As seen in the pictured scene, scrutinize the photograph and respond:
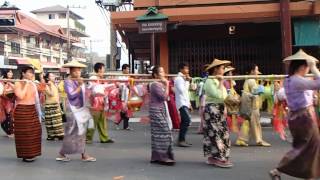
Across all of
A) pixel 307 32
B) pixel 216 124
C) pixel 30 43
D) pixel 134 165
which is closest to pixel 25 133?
pixel 134 165

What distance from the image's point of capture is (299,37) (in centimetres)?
1559

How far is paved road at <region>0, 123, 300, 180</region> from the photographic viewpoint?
6891 mm

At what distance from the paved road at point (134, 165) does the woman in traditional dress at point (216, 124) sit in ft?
0.69

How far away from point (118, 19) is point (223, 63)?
876 cm

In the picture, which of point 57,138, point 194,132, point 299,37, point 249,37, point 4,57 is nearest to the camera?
point 57,138

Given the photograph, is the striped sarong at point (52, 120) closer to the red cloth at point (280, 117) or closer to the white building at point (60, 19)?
the red cloth at point (280, 117)

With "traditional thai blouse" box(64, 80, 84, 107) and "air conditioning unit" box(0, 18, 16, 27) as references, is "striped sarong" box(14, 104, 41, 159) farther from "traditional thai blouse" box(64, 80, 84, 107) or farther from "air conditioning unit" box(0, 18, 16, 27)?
"air conditioning unit" box(0, 18, 16, 27)

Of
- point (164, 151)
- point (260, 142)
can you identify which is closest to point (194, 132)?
point (260, 142)

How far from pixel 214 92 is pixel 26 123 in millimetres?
3198

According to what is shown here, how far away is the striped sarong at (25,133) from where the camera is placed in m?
8.13

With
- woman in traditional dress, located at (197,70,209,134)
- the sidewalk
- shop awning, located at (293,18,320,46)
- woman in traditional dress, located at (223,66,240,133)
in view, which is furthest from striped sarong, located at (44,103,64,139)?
shop awning, located at (293,18,320,46)

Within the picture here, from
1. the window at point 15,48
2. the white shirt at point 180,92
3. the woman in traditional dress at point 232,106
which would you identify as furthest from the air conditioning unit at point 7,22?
the woman in traditional dress at point 232,106

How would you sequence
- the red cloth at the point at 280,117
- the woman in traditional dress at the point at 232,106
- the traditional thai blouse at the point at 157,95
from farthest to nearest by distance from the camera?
1. the woman in traditional dress at the point at 232,106
2. the red cloth at the point at 280,117
3. the traditional thai blouse at the point at 157,95

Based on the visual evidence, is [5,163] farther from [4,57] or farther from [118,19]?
[4,57]
